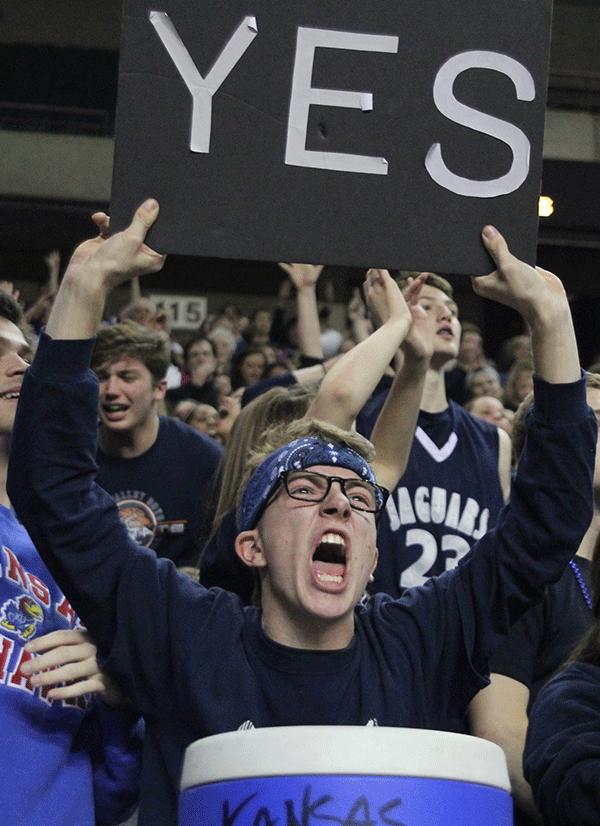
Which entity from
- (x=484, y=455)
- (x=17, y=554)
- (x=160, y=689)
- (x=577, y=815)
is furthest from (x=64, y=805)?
(x=484, y=455)

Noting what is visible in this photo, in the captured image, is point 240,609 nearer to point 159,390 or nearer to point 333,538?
point 333,538

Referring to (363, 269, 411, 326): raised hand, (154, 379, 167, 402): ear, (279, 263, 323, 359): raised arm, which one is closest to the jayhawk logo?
(363, 269, 411, 326): raised hand

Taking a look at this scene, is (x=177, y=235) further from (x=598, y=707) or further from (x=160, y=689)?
(x=598, y=707)

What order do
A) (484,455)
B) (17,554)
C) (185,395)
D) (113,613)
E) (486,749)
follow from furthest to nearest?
(185,395), (484,455), (17,554), (113,613), (486,749)

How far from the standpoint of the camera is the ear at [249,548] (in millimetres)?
2164

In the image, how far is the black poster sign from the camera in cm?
203

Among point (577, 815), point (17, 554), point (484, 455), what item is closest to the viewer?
point (577, 815)

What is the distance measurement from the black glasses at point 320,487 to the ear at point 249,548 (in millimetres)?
129

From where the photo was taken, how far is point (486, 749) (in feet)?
4.74

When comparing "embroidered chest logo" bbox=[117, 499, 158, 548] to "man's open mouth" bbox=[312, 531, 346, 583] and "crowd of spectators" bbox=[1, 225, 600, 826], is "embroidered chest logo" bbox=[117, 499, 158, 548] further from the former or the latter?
"man's open mouth" bbox=[312, 531, 346, 583]

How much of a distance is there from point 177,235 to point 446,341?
2.01 meters

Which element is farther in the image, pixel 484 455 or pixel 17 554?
pixel 484 455

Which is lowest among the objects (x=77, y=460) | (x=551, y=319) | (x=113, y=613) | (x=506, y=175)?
(x=113, y=613)

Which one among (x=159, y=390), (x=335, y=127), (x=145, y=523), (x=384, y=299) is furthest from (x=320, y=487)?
(x=159, y=390)
